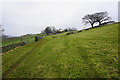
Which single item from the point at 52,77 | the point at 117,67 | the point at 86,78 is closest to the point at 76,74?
the point at 86,78

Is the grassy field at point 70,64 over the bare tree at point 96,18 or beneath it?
beneath

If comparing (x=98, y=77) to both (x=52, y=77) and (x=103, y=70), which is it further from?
(x=52, y=77)

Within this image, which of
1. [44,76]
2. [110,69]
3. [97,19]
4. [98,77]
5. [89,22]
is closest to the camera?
[98,77]

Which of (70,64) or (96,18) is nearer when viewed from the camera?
(70,64)

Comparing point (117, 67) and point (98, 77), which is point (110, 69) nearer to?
point (117, 67)

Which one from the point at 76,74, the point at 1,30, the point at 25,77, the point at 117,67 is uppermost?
the point at 1,30

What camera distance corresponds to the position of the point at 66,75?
195 inches

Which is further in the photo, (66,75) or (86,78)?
(66,75)

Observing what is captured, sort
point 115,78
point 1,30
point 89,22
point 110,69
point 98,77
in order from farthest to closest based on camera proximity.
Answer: point 89,22 < point 1,30 < point 110,69 < point 98,77 < point 115,78

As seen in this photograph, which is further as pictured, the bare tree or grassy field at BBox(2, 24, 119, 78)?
the bare tree

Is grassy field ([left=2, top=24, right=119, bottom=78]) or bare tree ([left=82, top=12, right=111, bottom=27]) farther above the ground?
bare tree ([left=82, top=12, right=111, bottom=27])

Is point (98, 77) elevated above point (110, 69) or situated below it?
below

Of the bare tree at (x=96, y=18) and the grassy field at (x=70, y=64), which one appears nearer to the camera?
the grassy field at (x=70, y=64)

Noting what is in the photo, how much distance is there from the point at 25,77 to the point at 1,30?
4778cm
